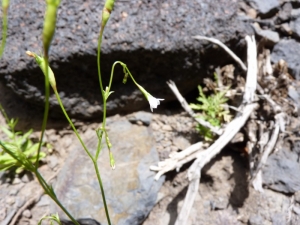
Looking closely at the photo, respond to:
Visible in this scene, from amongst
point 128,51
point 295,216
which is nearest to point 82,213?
point 128,51

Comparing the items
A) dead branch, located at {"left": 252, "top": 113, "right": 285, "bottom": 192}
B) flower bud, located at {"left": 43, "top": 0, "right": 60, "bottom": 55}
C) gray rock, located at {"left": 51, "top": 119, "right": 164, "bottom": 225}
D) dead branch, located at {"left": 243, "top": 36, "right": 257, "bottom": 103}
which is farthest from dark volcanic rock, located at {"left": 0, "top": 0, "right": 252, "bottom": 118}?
flower bud, located at {"left": 43, "top": 0, "right": 60, "bottom": 55}

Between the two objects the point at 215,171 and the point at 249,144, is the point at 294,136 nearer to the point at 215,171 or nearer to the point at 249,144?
the point at 249,144

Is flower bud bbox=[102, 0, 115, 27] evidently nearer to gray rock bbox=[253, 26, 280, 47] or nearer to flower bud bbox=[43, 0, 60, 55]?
flower bud bbox=[43, 0, 60, 55]

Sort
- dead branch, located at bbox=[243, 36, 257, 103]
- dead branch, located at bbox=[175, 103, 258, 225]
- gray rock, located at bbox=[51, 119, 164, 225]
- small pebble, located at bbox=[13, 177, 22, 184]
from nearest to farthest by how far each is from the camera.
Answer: dead branch, located at bbox=[175, 103, 258, 225], gray rock, located at bbox=[51, 119, 164, 225], dead branch, located at bbox=[243, 36, 257, 103], small pebble, located at bbox=[13, 177, 22, 184]

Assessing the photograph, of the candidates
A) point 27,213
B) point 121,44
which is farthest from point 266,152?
point 27,213

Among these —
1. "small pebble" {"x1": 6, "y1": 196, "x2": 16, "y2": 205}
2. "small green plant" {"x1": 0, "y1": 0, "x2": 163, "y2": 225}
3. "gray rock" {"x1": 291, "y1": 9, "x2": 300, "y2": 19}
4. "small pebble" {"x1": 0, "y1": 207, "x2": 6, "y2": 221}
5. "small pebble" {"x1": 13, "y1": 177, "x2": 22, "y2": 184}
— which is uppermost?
"small green plant" {"x1": 0, "y1": 0, "x2": 163, "y2": 225}

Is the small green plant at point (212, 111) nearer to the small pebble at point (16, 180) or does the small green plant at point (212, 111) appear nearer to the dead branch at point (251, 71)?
the dead branch at point (251, 71)

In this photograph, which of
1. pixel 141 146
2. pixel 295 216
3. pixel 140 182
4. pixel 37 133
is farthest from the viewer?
pixel 37 133
